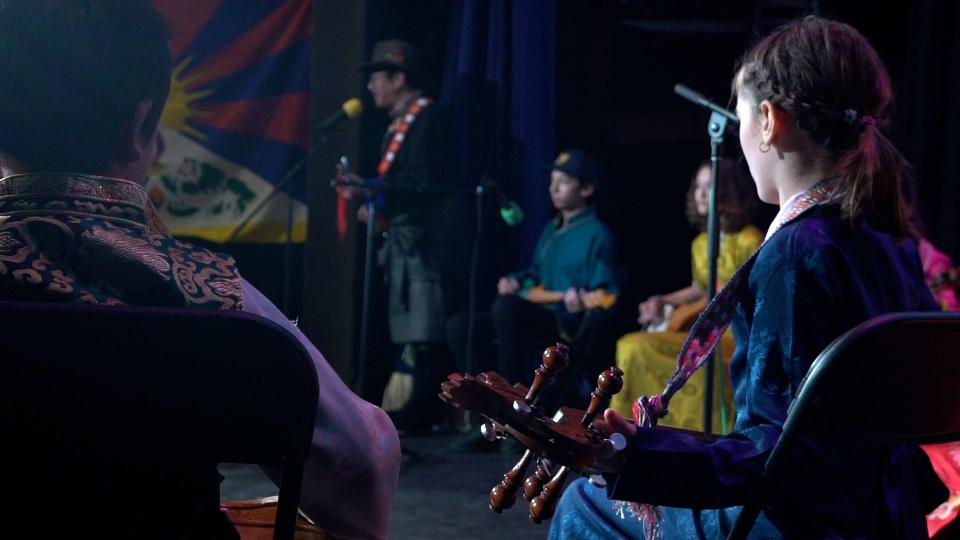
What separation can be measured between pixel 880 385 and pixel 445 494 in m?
2.44

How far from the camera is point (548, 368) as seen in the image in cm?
A: 113

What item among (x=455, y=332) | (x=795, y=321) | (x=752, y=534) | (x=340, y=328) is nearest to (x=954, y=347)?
(x=795, y=321)

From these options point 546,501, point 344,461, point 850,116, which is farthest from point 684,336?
point 344,461

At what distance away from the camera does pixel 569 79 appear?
5.12m

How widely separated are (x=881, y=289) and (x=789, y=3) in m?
4.09

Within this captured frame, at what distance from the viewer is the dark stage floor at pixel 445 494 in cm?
292

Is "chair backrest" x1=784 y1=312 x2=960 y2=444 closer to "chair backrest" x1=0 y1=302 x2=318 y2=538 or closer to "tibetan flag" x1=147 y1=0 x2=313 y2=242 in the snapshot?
"chair backrest" x1=0 y1=302 x2=318 y2=538

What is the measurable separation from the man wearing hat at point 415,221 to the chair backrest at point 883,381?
3.64 m

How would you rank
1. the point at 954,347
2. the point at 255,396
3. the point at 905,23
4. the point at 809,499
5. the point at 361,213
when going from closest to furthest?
the point at 255,396, the point at 954,347, the point at 809,499, the point at 905,23, the point at 361,213

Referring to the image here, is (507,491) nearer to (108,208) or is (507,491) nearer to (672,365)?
(108,208)

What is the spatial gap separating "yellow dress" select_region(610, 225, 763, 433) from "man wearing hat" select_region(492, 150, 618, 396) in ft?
1.03

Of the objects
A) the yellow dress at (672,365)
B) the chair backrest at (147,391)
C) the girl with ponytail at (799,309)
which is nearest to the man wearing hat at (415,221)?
the yellow dress at (672,365)

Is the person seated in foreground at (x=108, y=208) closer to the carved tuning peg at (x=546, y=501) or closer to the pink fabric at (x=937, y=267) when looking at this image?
the carved tuning peg at (x=546, y=501)

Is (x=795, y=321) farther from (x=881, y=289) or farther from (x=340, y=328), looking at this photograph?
(x=340, y=328)
